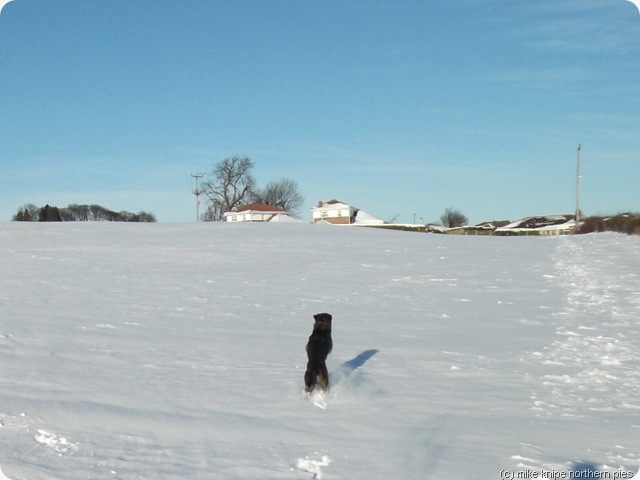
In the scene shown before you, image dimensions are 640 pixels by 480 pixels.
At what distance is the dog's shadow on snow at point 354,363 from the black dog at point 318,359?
0.87m

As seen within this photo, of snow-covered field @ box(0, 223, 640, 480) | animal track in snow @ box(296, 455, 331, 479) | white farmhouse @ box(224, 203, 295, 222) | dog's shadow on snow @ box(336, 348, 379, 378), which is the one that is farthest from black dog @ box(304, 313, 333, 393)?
white farmhouse @ box(224, 203, 295, 222)

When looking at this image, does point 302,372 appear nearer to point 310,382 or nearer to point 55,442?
point 310,382

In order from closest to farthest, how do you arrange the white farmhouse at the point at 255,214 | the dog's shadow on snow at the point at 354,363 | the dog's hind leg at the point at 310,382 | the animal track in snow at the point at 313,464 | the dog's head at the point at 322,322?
the animal track in snow at the point at 313,464 → the dog's hind leg at the point at 310,382 → the dog's head at the point at 322,322 → the dog's shadow on snow at the point at 354,363 → the white farmhouse at the point at 255,214

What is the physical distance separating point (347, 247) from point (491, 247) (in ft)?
23.4

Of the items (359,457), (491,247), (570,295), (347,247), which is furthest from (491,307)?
(491,247)

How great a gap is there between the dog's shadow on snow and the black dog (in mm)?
868

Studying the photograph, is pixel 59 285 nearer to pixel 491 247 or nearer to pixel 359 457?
pixel 359 457

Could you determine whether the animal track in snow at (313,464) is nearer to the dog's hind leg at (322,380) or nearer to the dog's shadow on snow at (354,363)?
the dog's hind leg at (322,380)

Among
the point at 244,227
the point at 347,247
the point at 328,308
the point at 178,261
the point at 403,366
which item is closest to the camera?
the point at 403,366

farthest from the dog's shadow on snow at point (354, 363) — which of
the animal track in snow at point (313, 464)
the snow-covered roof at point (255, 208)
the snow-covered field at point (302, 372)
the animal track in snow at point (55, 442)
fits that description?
the snow-covered roof at point (255, 208)

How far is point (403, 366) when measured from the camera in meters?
8.19

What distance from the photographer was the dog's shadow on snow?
765cm

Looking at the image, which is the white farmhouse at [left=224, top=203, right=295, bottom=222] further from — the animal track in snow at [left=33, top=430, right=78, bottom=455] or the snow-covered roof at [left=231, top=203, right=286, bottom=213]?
the animal track in snow at [left=33, top=430, right=78, bottom=455]

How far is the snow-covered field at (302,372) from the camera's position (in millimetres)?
4859
